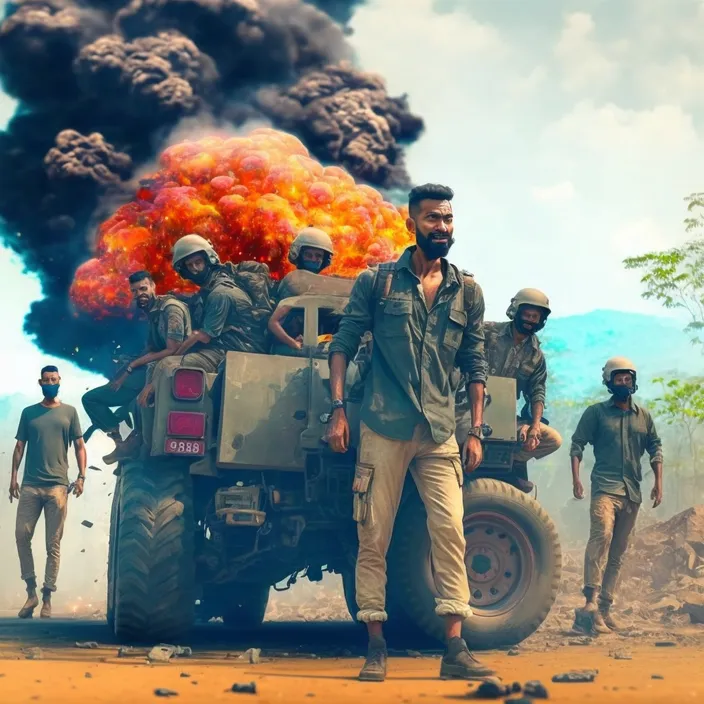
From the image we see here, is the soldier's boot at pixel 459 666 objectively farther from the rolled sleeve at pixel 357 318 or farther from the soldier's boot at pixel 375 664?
the rolled sleeve at pixel 357 318

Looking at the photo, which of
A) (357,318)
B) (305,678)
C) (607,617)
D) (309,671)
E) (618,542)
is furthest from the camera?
(618,542)

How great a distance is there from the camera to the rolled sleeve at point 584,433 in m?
9.73

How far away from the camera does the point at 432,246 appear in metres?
6.06

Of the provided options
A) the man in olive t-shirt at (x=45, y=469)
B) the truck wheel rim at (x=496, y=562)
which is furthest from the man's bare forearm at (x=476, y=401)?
the man in olive t-shirt at (x=45, y=469)

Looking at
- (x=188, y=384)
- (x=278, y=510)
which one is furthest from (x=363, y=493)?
(x=188, y=384)

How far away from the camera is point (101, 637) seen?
25.5ft

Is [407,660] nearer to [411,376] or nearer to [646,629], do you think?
[411,376]

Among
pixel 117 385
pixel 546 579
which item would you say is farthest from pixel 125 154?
pixel 546 579

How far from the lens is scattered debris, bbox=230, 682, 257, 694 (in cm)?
468

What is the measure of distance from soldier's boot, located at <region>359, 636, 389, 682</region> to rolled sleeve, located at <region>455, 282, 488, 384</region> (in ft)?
4.84

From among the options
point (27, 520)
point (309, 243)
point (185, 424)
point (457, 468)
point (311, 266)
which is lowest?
point (27, 520)

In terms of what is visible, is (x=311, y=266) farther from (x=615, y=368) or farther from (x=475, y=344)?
(x=615, y=368)

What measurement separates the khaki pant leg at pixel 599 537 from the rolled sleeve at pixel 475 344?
12.3ft

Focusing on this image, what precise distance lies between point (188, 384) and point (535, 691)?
3.12 meters
